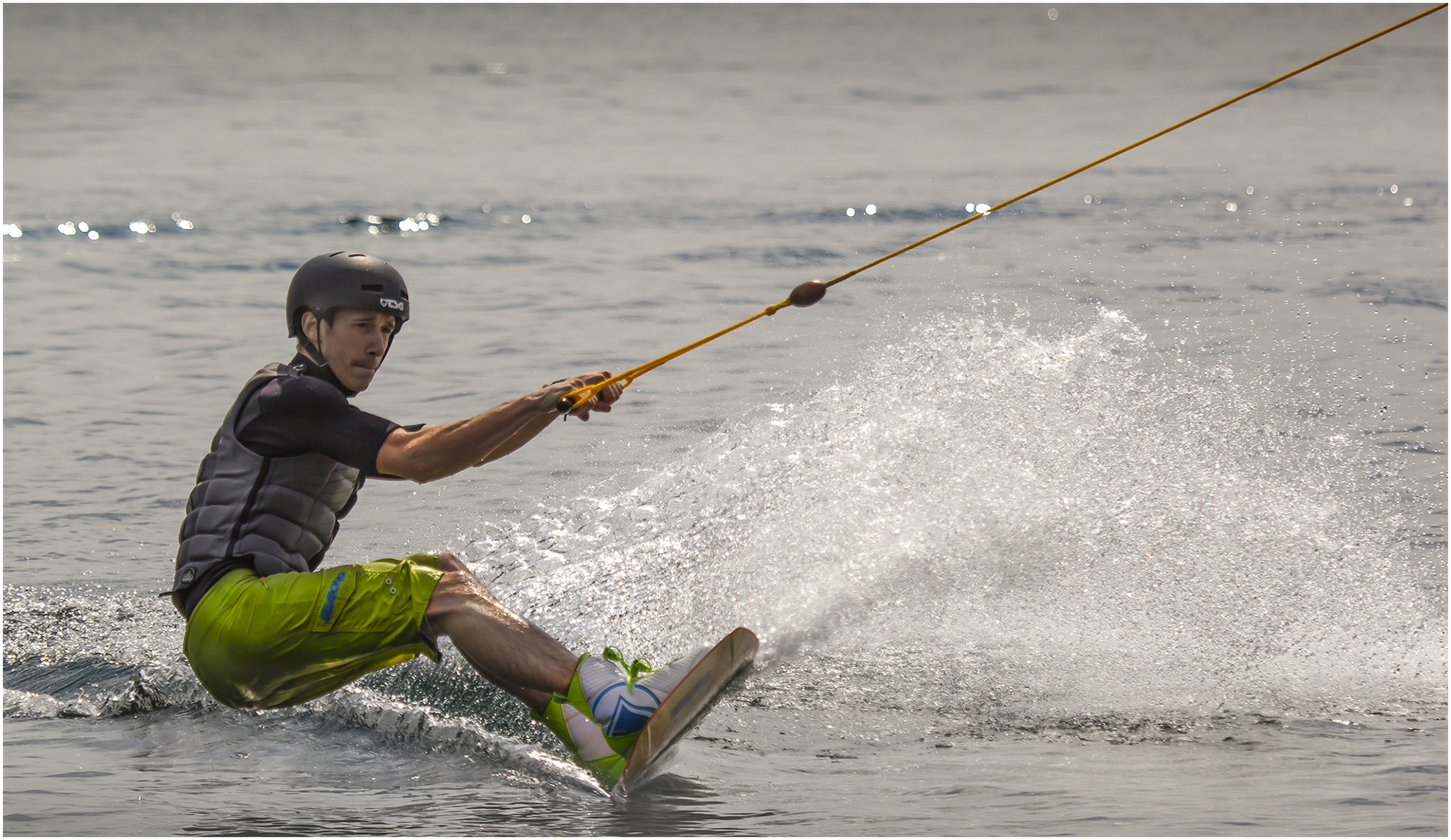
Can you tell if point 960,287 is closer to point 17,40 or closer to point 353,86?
point 353,86

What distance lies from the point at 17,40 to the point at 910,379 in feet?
135

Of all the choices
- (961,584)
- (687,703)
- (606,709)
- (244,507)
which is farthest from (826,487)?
(244,507)

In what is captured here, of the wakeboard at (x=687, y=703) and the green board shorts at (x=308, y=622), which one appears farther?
the green board shorts at (x=308, y=622)

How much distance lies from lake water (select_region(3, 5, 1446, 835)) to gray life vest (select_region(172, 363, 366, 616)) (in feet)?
2.00

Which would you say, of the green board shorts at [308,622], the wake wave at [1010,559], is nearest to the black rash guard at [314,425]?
the green board shorts at [308,622]

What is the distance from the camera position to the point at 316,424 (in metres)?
4.43

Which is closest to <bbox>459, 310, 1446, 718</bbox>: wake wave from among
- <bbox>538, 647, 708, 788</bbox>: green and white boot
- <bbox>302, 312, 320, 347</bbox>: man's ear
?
<bbox>538, 647, 708, 788</bbox>: green and white boot

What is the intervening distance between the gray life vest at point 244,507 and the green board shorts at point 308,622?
0.06 meters

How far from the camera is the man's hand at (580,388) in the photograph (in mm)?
4328

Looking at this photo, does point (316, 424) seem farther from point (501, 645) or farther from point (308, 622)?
point (501, 645)

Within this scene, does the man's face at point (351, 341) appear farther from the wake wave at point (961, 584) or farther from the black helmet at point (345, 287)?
the wake wave at point (961, 584)

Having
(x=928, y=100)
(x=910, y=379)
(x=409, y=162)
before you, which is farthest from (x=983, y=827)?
(x=928, y=100)

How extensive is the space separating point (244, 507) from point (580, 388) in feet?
3.29

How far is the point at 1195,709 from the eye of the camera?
500 cm
